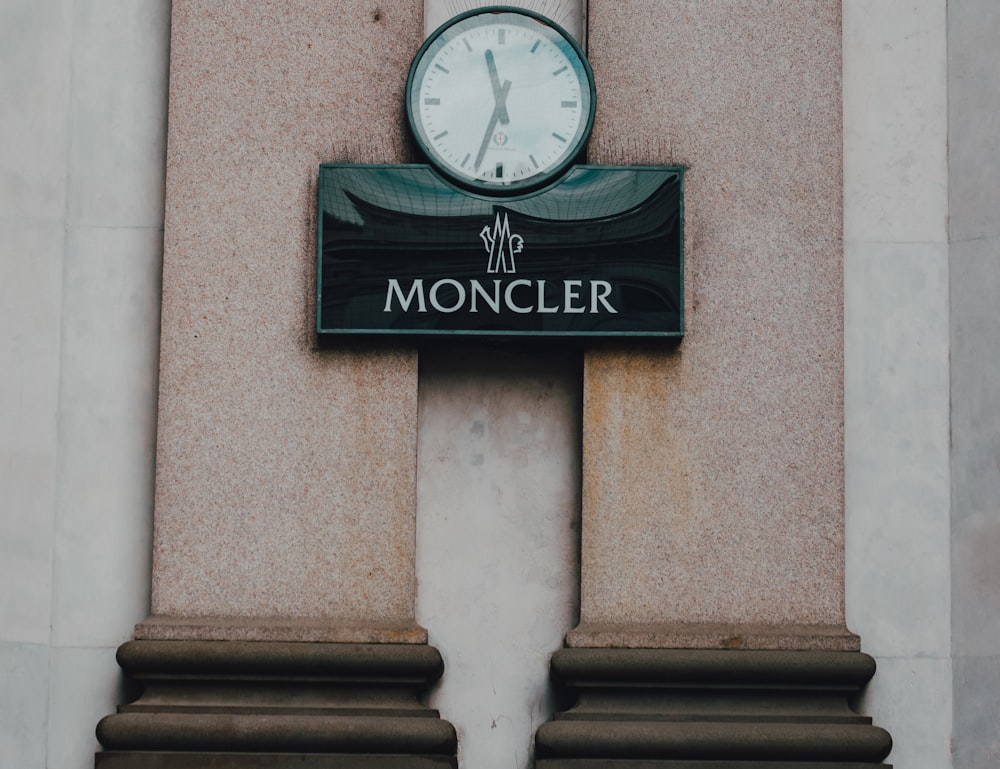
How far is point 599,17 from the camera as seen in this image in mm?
8188

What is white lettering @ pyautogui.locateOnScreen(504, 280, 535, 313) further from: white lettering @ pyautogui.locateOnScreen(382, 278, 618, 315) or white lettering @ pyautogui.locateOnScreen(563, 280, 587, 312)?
white lettering @ pyautogui.locateOnScreen(563, 280, 587, 312)

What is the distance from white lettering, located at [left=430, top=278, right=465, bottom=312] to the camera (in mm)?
7922

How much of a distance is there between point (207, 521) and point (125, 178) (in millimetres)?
2062

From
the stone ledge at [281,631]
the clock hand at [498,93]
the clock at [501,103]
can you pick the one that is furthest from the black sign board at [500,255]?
the stone ledge at [281,631]

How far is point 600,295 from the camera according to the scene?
7918mm

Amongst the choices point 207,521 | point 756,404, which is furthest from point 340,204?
point 756,404

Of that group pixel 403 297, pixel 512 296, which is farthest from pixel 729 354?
pixel 403 297

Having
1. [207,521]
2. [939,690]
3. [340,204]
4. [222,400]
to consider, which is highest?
[340,204]

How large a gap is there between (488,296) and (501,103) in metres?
1.08

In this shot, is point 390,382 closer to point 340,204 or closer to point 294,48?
point 340,204

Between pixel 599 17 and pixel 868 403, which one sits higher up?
pixel 599 17

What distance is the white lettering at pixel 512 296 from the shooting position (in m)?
7.92

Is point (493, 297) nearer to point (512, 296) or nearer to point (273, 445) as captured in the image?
point (512, 296)

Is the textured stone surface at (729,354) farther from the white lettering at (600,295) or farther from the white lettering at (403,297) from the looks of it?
the white lettering at (403,297)
